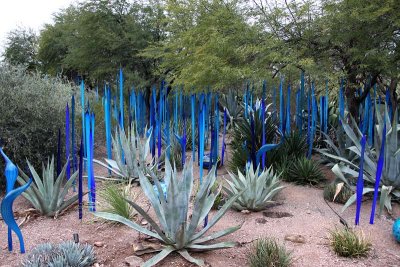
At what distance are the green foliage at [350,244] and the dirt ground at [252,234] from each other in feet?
0.19

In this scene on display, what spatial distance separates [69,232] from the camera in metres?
4.26

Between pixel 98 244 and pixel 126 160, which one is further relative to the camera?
pixel 126 160

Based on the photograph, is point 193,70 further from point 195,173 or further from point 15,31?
point 15,31

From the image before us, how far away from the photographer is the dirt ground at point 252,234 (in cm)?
358

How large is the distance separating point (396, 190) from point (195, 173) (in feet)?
10.5

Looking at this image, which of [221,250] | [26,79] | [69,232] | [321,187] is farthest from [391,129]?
[26,79]

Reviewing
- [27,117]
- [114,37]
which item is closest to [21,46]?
[114,37]

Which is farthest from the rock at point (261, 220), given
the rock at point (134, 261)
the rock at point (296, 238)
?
the rock at point (134, 261)

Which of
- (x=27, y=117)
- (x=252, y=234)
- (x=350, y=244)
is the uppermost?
(x=27, y=117)

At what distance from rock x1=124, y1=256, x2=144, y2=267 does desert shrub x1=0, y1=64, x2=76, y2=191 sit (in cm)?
326

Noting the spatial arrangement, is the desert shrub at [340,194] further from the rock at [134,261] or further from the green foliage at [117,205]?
the rock at [134,261]

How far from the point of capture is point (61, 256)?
323cm

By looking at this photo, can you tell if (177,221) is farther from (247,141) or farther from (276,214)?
(247,141)

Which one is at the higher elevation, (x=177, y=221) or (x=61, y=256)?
(x=177, y=221)
